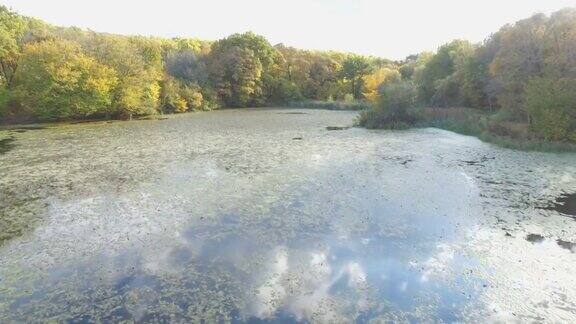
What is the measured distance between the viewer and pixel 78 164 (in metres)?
16.7

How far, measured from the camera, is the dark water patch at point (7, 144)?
2006 centimetres

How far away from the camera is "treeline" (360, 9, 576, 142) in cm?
1873

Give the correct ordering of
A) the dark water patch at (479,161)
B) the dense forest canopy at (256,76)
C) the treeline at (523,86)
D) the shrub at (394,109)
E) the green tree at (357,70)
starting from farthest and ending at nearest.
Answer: the green tree at (357,70)
the shrub at (394,109)
the dense forest canopy at (256,76)
the treeline at (523,86)
the dark water patch at (479,161)

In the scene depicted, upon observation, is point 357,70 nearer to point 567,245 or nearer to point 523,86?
point 523,86

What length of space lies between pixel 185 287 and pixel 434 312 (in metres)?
3.84

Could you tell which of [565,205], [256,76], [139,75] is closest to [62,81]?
[139,75]

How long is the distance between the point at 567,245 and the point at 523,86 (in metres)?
16.5

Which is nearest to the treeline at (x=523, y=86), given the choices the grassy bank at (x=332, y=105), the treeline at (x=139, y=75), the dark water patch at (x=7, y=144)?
the treeline at (x=139, y=75)

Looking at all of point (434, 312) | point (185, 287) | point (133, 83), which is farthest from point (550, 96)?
point (133, 83)

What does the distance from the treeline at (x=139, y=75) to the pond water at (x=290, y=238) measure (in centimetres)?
Answer: 1687

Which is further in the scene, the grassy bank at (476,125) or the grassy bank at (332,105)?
the grassy bank at (332,105)

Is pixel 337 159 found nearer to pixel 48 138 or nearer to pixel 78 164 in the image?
pixel 78 164

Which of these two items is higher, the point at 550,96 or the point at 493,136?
the point at 550,96

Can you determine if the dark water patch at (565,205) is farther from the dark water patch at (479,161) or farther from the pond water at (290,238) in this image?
the dark water patch at (479,161)
